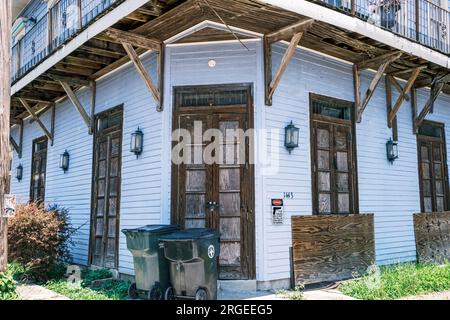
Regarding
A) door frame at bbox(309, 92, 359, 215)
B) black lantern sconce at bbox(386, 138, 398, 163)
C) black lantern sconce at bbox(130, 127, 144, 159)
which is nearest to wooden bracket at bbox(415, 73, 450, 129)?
black lantern sconce at bbox(386, 138, 398, 163)

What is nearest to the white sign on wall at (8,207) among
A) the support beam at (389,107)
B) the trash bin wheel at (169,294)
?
the trash bin wheel at (169,294)

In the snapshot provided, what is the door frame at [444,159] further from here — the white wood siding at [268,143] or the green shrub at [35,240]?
the green shrub at [35,240]

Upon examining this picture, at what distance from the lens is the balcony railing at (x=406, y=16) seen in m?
7.97

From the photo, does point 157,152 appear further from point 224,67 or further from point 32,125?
point 32,125

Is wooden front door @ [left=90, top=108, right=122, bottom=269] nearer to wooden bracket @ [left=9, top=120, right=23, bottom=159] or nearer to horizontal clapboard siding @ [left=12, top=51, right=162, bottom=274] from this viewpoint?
horizontal clapboard siding @ [left=12, top=51, right=162, bottom=274]

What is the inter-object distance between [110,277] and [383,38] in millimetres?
6506

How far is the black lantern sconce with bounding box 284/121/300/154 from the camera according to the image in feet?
24.2

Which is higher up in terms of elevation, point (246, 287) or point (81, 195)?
point (81, 195)

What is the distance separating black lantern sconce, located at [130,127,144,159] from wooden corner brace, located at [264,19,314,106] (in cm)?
238

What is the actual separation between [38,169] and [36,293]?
6265 millimetres

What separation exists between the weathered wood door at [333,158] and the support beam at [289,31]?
141 centimetres

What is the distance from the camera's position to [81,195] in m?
9.88
